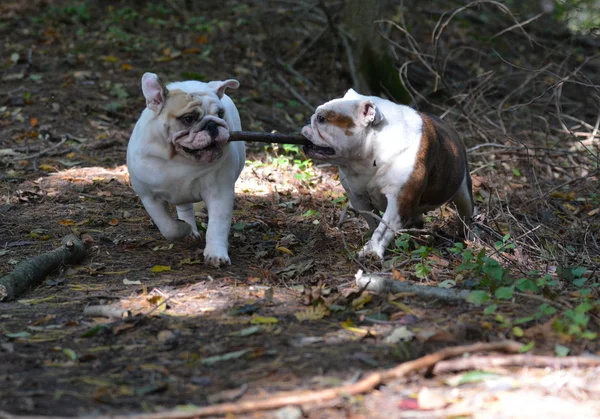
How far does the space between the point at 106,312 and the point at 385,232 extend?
225 centimetres

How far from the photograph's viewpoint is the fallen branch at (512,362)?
3.54m

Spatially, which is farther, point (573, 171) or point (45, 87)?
point (45, 87)

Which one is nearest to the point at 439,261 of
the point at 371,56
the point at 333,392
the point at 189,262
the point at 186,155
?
the point at 189,262

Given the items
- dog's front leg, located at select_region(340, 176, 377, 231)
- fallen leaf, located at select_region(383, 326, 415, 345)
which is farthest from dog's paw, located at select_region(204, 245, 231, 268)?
fallen leaf, located at select_region(383, 326, 415, 345)

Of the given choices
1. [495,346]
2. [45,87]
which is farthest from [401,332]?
[45,87]

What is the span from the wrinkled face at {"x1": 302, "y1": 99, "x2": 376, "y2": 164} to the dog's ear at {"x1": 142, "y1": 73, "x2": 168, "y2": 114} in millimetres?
1117

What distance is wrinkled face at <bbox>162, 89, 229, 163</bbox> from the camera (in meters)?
5.47

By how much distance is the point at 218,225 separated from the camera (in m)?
5.80

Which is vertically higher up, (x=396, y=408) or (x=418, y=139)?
(x=418, y=139)

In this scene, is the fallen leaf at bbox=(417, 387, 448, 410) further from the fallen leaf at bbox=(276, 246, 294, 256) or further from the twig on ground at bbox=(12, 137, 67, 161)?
the twig on ground at bbox=(12, 137, 67, 161)

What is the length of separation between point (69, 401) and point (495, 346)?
195cm

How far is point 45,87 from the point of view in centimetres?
1087

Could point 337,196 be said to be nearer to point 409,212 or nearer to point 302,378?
point 409,212

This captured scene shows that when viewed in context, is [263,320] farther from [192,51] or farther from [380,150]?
[192,51]
